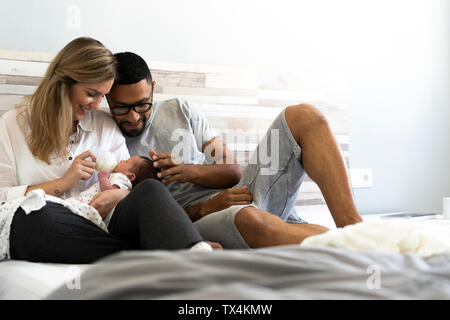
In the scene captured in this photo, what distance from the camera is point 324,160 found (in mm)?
1373

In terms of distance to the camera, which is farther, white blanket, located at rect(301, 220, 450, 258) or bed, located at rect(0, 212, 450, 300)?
white blanket, located at rect(301, 220, 450, 258)

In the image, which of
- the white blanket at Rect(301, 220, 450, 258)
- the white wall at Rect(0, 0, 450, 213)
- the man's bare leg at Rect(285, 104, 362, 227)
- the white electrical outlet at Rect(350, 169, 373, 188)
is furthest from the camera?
the white electrical outlet at Rect(350, 169, 373, 188)

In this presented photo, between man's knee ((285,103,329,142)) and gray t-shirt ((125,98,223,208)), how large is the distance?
1.70 ft

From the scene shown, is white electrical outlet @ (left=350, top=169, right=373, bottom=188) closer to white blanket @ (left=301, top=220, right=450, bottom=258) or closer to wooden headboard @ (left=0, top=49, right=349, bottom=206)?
wooden headboard @ (left=0, top=49, right=349, bottom=206)

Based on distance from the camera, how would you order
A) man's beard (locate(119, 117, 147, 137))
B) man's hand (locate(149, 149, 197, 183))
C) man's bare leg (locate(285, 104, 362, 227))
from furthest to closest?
man's beard (locate(119, 117, 147, 137)) → man's hand (locate(149, 149, 197, 183)) → man's bare leg (locate(285, 104, 362, 227))

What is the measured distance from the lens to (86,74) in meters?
1.64

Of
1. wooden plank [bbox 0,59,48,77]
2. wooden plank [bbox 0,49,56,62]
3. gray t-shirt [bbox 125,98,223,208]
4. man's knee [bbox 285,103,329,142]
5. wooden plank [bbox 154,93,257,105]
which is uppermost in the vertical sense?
wooden plank [bbox 0,49,56,62]

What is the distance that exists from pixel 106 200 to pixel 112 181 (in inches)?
5.1

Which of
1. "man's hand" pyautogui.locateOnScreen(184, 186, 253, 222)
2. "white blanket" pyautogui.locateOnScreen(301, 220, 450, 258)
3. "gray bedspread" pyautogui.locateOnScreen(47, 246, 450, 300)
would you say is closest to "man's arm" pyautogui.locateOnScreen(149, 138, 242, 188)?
"man's hand" pyautogui.locateOnScreen(184, 186, 253, 222)

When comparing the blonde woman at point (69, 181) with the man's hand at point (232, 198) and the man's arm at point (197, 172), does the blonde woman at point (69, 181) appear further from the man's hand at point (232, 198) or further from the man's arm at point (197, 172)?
the man's hand at point (232, 198)

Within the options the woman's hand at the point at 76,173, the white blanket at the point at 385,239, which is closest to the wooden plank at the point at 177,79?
the woman's hand at the point at 76,173

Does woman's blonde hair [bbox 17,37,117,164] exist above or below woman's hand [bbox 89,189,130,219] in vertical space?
above

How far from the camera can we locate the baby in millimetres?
1356

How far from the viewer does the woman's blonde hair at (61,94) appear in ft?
5.32
